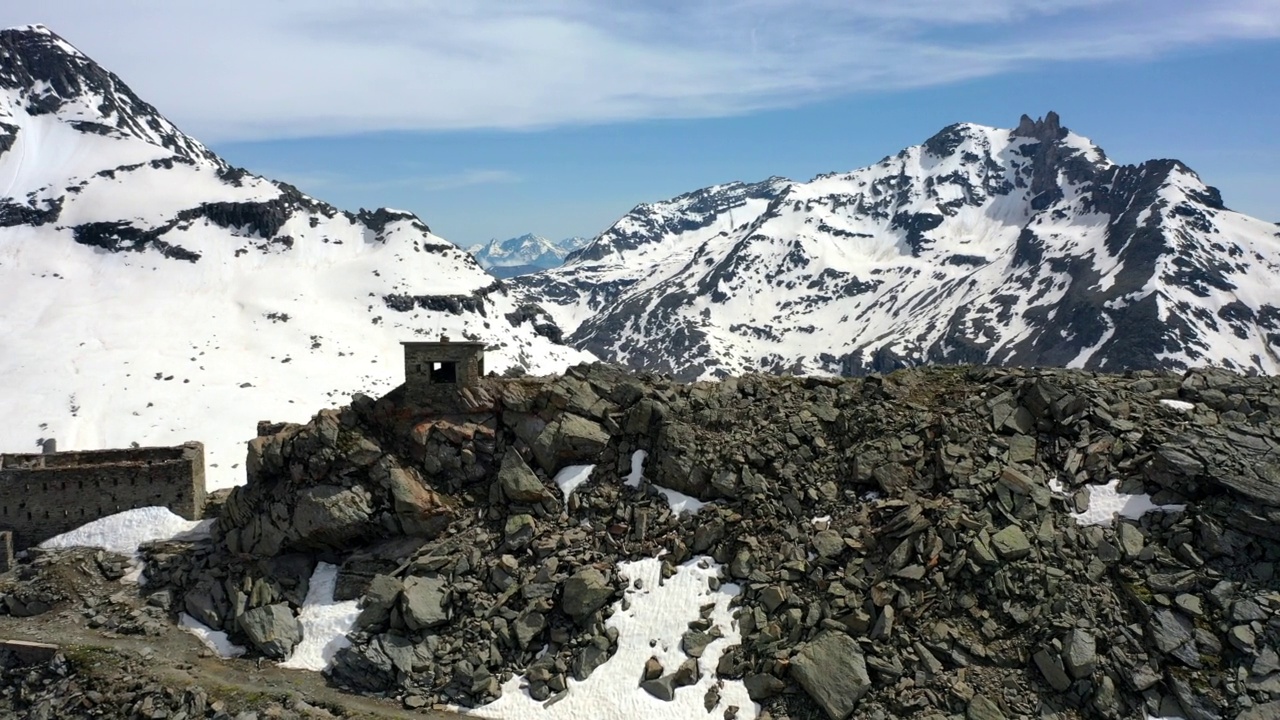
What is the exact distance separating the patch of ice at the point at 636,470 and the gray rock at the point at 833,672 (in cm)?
1282

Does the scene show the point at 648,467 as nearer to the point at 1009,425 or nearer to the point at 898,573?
the point at 898,573

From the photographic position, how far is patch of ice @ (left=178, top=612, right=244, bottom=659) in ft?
129

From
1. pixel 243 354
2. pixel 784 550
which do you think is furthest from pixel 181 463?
pixel 243 354

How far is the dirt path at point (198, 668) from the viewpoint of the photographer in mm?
35125

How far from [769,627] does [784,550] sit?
3.96 meters

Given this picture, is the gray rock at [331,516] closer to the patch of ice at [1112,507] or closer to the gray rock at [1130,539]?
the patch of ice at [1112,507]

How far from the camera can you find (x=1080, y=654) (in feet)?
102

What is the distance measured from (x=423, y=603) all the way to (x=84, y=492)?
24.7 meters

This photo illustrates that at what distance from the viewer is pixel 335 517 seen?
4181 cm

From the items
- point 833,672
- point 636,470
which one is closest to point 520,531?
point 636,470

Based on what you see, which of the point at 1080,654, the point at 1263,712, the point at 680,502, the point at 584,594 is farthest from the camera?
the point at 680,502

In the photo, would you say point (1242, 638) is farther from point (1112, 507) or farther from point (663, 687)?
point (663, 687)

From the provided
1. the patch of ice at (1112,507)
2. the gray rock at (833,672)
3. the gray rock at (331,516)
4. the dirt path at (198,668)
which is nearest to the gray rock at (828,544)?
the gray rock at (833,672)

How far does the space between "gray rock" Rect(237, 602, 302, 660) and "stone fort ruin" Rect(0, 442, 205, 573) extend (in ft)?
37.8
